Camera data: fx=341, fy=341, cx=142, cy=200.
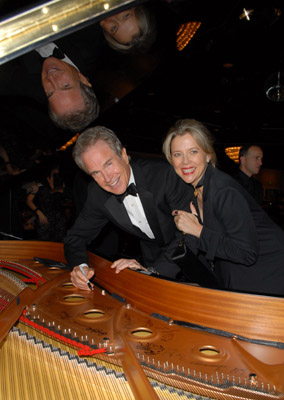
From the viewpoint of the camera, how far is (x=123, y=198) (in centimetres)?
276

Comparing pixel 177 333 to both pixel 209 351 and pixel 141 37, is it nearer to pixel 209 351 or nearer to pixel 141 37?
pixel 209 351

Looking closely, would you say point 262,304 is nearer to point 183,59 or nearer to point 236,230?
point 236,230

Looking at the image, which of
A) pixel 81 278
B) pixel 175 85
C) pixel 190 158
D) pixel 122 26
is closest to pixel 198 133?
pixel 190 158

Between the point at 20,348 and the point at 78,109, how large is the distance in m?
2.65

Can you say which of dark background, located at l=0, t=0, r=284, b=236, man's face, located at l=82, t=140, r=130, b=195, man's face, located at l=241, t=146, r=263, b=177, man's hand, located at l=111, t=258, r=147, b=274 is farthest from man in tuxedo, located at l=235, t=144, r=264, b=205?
man's hand, located at l=111, t=258, r=147, b=274

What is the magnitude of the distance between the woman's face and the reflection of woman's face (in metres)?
1.15

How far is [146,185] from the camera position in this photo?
8.99ft

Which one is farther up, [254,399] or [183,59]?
[183,59]

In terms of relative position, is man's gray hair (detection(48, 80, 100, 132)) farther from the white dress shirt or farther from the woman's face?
the woman's face

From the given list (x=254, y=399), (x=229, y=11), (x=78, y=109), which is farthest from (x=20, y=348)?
(x=229, y=11)

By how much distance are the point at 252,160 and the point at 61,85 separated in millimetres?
2921

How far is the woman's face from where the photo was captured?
2.54 meters

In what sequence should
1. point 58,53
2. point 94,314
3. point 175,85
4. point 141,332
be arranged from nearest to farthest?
point 141,332
point 94,314
point 58,53
point 175,85

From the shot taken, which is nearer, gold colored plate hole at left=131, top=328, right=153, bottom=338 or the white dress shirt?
gold colored plate hole at left=131, top=328, right=153, bottom=338
